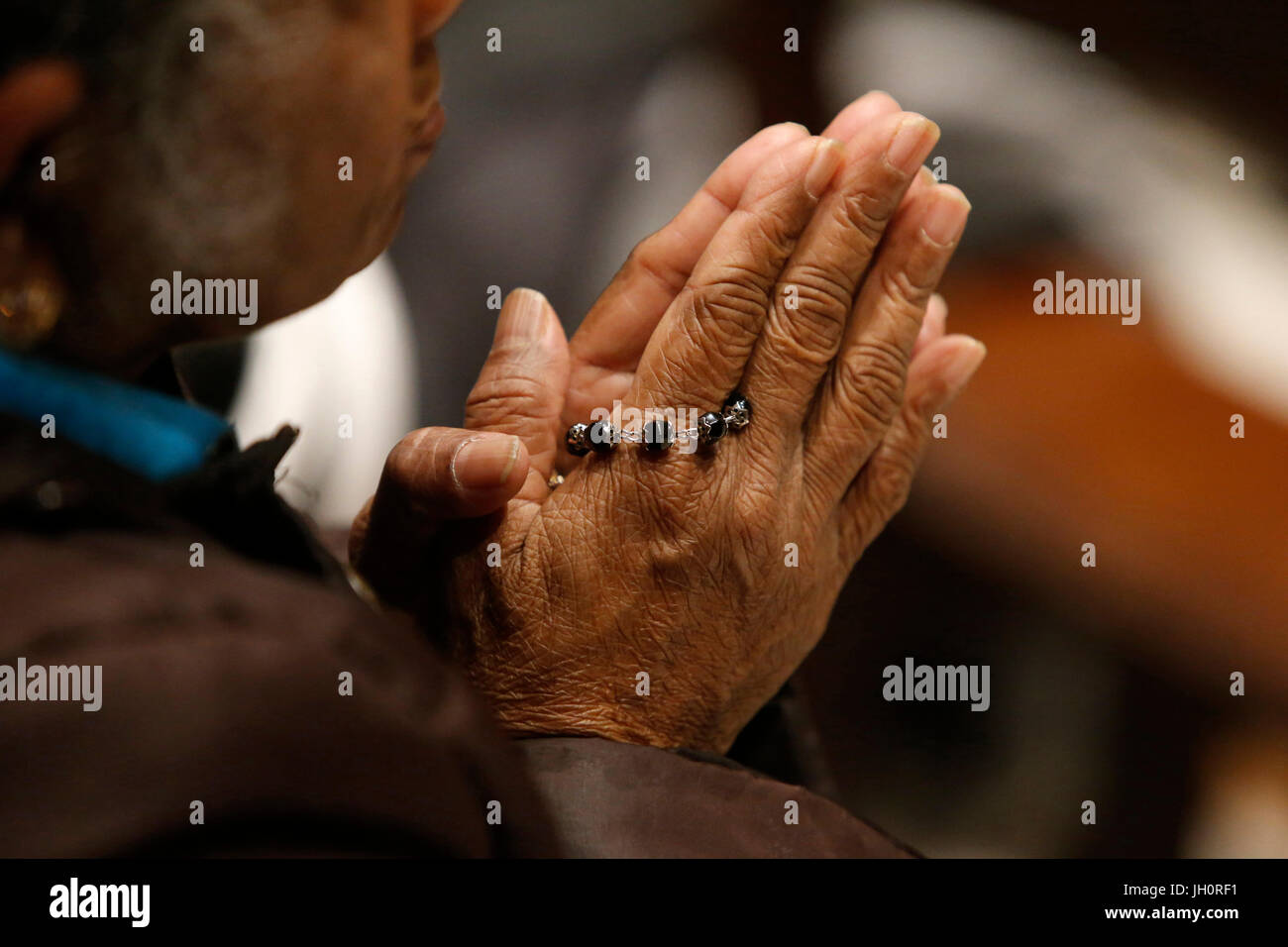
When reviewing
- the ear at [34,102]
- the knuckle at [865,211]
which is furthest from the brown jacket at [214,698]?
the knuckle at [865,211]

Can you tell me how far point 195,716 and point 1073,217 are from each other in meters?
1.45

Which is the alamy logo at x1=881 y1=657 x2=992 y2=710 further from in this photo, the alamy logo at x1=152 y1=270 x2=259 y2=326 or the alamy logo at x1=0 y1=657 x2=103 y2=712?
the alamy logo at x1=0 y1=657 x2=103 y2=712

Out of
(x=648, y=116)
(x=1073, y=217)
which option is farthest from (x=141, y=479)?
(x=1073, y=217)

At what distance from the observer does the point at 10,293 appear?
46 centimetres

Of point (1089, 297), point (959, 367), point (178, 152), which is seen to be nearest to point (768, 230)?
point (959, 367)

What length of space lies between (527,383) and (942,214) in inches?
13.0

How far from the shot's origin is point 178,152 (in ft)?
1.58

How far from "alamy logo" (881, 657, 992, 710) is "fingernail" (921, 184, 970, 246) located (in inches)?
35.5

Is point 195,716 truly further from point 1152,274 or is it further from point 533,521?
point 1152,274

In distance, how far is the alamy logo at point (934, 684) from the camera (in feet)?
5.25

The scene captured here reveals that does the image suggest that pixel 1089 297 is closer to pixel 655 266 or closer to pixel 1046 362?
pixel 1046 362

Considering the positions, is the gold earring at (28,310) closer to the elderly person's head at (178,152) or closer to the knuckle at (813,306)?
the elderly person's head at (178,152)
